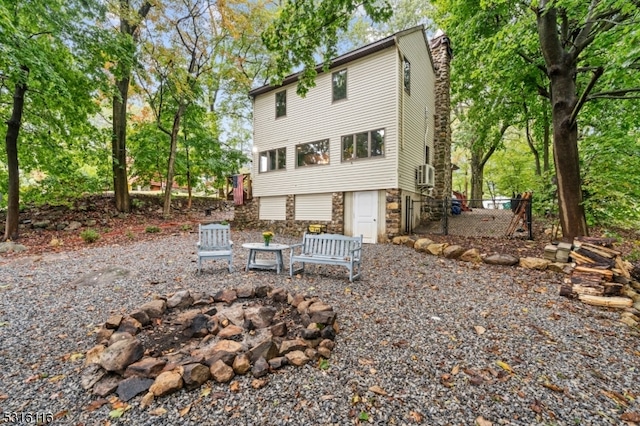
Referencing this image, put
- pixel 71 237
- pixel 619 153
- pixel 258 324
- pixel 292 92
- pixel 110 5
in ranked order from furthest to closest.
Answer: pixel 292 92 < pixel 110 5 < pixel 71 237 < pixel 619 153 < pixel 258 324

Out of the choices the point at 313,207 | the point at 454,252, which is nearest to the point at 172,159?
the point at 313,207

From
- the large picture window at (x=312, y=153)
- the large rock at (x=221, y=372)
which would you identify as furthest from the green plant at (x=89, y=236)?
the large rock at (x=221, y=372)

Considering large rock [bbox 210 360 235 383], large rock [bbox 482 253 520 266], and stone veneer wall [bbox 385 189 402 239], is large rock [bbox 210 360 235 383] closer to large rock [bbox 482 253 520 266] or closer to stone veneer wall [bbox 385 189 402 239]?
large rock [bbox 482 253 520 266]

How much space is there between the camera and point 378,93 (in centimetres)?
980

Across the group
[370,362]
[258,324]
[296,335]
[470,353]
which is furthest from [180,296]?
[470,353]

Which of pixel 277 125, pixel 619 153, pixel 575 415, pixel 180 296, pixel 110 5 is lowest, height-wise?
pixel 575 415

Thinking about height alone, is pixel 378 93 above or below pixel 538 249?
above

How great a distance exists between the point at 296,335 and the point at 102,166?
14440 millimetres

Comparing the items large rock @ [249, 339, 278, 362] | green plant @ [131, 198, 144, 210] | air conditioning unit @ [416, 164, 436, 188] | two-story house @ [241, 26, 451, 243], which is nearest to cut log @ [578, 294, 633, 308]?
large rock @ [249, 339, 278, 362]

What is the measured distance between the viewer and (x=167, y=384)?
227 cm

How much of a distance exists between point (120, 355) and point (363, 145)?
360 inches

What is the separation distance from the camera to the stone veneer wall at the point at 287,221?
10.6 metres

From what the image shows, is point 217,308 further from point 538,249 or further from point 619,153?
point 619,153

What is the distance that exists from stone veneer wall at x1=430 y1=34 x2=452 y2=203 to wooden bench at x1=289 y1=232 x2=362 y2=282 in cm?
925
